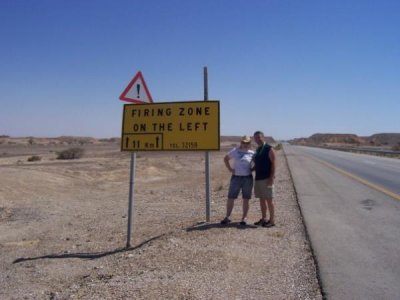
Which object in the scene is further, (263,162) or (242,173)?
(242,173)

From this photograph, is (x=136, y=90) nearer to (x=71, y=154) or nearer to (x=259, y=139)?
(x=259, y=139)

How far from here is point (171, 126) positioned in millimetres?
8688

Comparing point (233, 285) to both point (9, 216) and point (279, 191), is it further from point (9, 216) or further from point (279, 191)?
point (279, 191)

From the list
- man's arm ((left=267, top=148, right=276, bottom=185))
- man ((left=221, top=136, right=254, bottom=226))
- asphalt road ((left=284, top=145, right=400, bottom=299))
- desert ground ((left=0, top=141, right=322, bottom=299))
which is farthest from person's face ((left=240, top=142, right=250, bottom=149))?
asphalt road ((left=284, top=145, right=400, bottom=299))

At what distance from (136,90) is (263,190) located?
9.42 feet

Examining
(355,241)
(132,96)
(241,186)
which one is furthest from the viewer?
(241,186)

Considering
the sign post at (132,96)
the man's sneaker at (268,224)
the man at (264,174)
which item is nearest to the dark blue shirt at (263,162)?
the man at (264,174)

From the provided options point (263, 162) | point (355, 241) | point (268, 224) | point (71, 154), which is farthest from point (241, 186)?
point (71, 154)

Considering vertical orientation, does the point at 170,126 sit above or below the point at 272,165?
above

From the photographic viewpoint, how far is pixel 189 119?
8.69 meters

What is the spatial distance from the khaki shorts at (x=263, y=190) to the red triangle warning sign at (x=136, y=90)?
256 centimetres

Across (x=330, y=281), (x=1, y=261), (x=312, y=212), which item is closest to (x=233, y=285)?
(x=330, y=281)

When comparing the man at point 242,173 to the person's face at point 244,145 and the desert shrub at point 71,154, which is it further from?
the desert shrub at point 71,154

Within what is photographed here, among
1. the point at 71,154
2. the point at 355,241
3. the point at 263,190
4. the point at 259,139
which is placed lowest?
the point at 355,241
